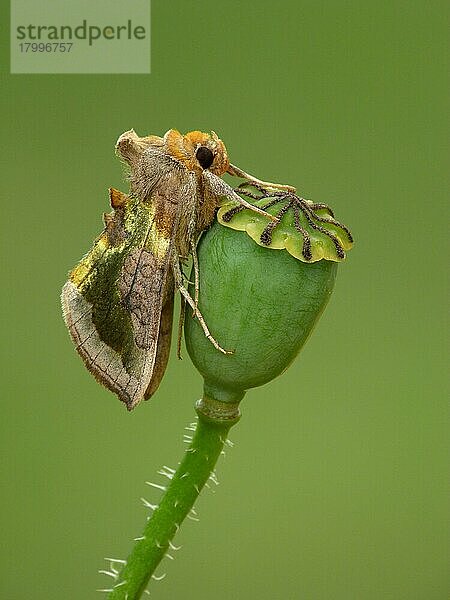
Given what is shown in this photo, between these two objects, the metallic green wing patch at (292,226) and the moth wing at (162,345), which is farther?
the moth wing at (162,345)

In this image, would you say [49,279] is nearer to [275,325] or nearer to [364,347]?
[364,347]

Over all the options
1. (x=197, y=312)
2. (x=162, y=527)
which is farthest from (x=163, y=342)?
(x=162, y=527)

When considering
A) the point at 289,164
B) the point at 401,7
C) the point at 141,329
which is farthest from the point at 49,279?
the point at 141,329

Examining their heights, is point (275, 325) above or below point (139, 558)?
above

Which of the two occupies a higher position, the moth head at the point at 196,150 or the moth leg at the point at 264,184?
the moth head at the point at 196,150

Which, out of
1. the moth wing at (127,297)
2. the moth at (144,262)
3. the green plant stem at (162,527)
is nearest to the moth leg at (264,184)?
the moth at (144,262)

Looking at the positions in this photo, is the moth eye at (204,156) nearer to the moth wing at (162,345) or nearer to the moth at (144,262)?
the moth at (144,262)

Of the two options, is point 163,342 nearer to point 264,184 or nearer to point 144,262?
point 144,262

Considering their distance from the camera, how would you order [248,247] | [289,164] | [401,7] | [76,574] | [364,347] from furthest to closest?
[401,7]
[289,164]
[364,347]
[76,574]
[248,247]
